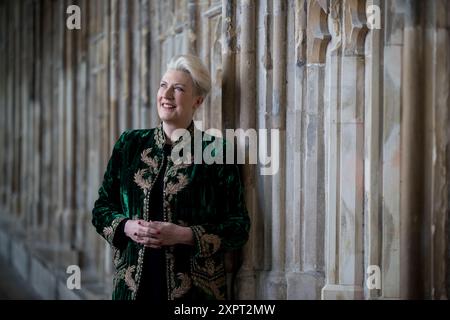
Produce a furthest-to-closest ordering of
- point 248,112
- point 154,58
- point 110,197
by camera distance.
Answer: point 154,58, point 248,112, point 110,197

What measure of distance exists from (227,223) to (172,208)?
0.73ft

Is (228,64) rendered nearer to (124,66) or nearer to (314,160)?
(314,160)

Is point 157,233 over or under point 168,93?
under

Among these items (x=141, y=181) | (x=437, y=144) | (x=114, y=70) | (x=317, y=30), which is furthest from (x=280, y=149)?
(x=114, y=70)

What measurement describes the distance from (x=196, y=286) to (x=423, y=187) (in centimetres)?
101

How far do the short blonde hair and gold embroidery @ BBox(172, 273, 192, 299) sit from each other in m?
0.71

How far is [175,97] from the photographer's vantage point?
11.2 ft

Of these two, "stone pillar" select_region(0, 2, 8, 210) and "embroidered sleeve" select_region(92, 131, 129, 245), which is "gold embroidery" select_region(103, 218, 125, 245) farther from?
"stone pillar" select_region(0, 2, 8, 210)

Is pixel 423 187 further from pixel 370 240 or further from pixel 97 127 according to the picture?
pixel 97 127

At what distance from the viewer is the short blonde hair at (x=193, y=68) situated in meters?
3.45

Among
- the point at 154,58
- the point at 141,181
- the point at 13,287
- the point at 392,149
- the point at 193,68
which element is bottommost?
the point at 13,287

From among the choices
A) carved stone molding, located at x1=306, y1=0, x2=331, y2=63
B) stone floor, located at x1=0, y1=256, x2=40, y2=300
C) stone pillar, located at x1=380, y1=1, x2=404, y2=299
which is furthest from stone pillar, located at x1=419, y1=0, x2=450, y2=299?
stone floor, located at x1=0, y1=256, x2=40, y2=300

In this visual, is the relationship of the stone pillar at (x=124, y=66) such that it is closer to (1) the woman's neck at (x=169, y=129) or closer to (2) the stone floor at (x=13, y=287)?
(2) the stone floor at (x=13, y=287)

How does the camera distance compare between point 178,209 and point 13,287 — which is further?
point 13,287
